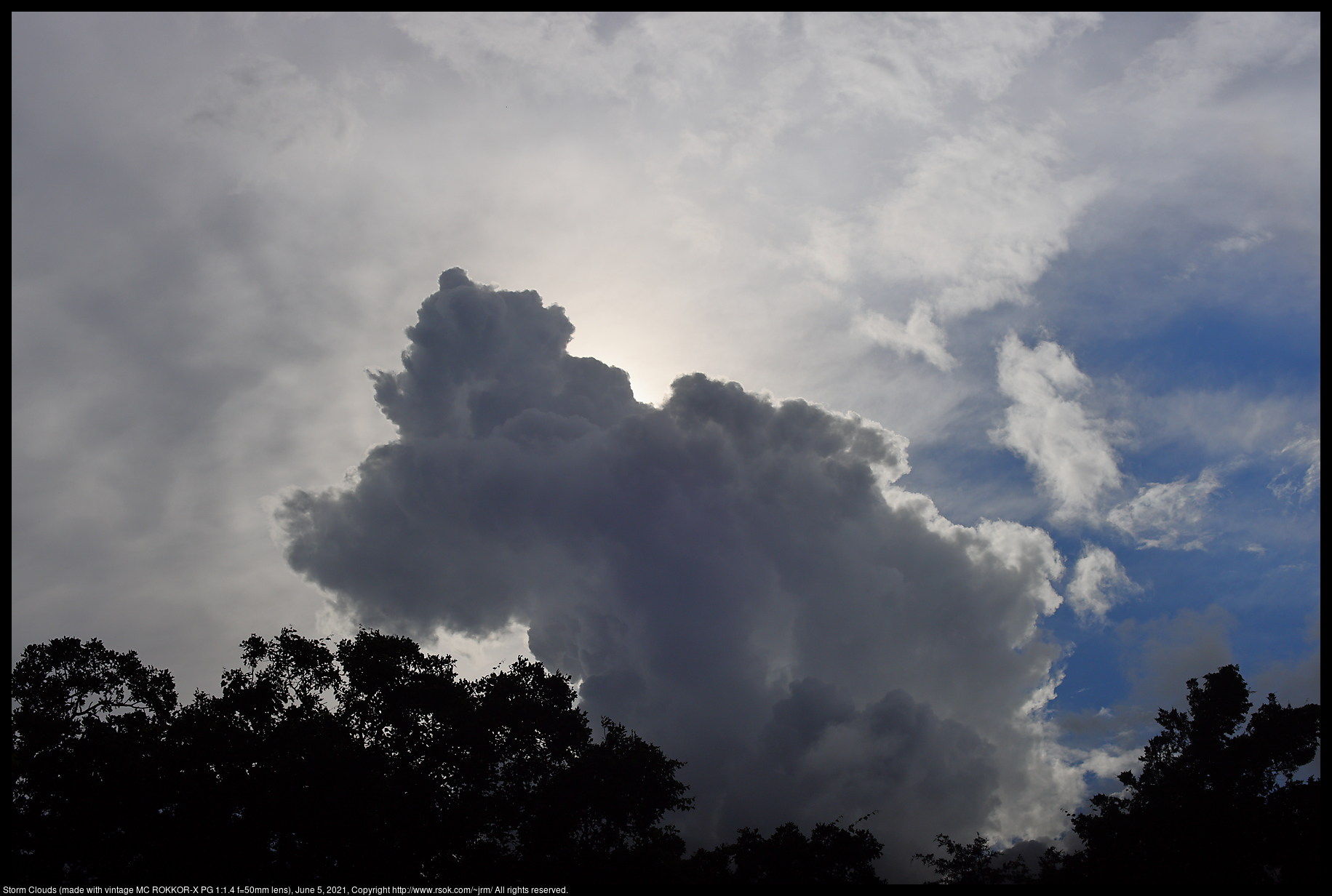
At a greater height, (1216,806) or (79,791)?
(79,791)

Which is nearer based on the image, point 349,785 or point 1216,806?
point 349,785

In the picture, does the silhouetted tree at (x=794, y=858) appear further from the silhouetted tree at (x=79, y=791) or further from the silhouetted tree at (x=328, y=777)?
the silhouetted tree at (x=79, y=791)

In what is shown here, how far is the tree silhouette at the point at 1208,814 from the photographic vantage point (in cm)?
2986

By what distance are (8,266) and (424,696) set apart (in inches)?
1151

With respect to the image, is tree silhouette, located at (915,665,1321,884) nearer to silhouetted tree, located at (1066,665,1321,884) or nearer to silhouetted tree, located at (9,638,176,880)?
silhouetted tree, located at (1066,665,1321,884)

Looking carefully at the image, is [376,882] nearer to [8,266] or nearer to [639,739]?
[639,739]

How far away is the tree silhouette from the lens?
98.0 feet

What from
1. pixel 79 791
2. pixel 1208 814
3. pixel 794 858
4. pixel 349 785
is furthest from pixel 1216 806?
pixel 79 791

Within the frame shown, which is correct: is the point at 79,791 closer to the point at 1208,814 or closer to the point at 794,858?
the point at 794,858

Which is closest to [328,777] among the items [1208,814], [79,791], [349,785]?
[349,785]

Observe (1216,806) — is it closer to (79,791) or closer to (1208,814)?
(1208,814)

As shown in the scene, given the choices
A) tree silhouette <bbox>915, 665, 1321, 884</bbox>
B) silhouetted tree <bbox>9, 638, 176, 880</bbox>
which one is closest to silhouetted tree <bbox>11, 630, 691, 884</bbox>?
silhouetted tree <bbox>9, 638, 176, 880</bbox>

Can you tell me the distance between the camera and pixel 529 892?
1156 inches

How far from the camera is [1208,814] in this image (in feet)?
112
